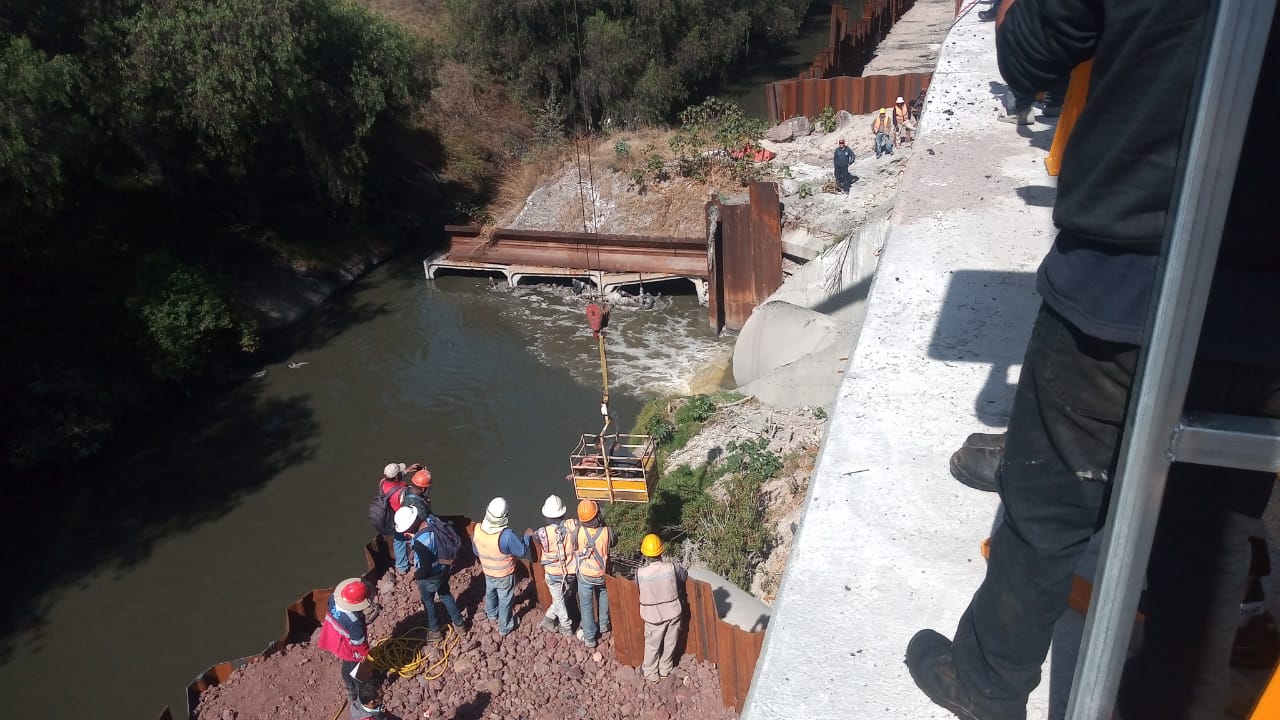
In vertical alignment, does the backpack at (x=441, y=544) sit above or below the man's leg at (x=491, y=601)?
above

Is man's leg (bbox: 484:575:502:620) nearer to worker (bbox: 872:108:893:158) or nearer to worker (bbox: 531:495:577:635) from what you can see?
worker (bbox: 531:495:577:635)

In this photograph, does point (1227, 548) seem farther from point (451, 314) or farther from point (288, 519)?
point (451, 314)

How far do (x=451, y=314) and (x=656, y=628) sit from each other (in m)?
12.9

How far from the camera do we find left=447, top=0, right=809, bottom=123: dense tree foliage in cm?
2569

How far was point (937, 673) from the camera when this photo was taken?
2.56 meters

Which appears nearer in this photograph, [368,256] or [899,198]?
[899,198]

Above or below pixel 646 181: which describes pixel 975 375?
above

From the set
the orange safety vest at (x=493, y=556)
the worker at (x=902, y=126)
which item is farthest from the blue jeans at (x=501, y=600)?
the worker at (x=902, y=126)

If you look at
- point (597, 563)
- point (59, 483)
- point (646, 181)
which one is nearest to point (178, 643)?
point (59, 483)

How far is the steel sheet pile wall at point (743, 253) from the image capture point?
Result: 15.1 m

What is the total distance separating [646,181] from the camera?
66.3ft

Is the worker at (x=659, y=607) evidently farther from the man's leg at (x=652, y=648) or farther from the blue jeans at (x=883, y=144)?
the blue jeans at (x=883, y=144)

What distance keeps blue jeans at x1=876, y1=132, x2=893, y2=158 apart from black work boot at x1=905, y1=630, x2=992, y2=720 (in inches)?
622

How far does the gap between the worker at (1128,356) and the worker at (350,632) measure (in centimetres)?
531
